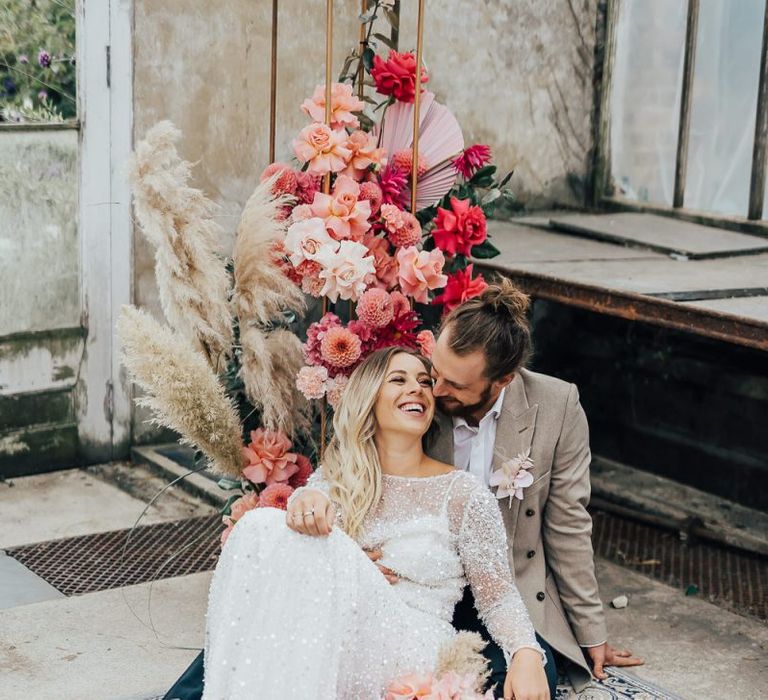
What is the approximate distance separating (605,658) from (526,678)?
0.54 m

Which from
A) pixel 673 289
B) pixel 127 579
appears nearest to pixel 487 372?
pixel 673 289

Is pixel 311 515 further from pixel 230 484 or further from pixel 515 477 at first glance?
pixel 230 484

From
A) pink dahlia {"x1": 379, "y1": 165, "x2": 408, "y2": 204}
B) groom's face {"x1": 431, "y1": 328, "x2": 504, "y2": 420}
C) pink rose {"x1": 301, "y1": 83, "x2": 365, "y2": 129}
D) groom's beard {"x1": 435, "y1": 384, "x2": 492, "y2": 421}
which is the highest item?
pink rose {"x1": 301, "y1": 83, "x2": 365, "y2": 129}

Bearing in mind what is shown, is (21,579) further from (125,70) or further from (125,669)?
(125,70)

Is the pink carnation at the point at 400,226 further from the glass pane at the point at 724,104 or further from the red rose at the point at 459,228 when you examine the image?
the glass pane at the point at 724,104

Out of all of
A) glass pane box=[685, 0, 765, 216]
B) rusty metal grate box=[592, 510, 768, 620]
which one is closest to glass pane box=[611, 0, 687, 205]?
glass pane box=[685, 0, 765, 216]

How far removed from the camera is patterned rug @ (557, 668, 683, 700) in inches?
139

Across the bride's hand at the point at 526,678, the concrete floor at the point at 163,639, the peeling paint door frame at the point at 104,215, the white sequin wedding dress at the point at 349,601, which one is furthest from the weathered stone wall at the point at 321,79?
the bride's hand at the point at 526,678

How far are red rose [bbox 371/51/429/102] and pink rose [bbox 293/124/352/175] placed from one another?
23cm

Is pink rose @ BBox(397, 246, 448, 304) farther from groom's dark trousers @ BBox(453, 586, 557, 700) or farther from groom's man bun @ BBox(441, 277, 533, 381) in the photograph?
groom's dark trousers @ BBox(453, 586, 557, 700)

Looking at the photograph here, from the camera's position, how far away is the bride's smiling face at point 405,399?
3.33 m

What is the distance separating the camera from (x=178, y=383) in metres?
3.36

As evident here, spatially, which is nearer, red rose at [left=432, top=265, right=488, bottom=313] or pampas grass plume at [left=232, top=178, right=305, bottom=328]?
pampas grass plume at [left=232, top=178, right=305, bottom=328]

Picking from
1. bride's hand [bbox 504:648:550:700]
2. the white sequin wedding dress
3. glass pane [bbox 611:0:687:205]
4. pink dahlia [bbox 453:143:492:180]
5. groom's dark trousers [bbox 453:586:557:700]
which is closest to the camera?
the white sequin wedding dress
